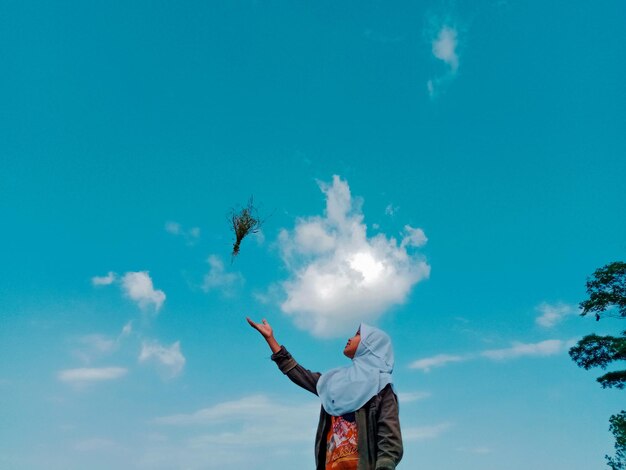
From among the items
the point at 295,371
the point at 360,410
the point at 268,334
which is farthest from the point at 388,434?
the point at 268,334

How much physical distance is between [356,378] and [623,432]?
15199 mm

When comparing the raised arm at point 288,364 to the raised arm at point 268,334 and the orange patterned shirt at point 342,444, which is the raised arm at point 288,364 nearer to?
the raised arm at point 268,334

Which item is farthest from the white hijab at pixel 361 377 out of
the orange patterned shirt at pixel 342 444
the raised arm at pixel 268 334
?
the raised arm at pixel 268 334

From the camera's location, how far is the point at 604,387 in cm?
1830

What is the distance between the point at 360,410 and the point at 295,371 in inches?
41.6

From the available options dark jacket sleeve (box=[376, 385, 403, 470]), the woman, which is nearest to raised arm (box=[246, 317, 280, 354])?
the woman

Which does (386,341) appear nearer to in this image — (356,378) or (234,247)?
(356,378)

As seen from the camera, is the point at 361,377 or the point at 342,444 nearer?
the point at 342,444

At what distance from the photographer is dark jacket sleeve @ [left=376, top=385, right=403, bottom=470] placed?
5.37m

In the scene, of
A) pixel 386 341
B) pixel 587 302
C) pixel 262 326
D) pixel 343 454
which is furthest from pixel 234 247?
pixel 587 302

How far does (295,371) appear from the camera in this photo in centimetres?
660

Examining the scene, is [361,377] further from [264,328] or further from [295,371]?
[264,328]

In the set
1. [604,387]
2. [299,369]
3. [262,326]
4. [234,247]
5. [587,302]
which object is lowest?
[299,369]

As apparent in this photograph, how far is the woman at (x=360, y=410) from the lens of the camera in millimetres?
5547
